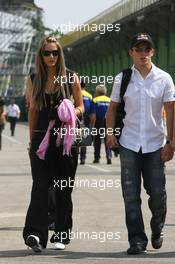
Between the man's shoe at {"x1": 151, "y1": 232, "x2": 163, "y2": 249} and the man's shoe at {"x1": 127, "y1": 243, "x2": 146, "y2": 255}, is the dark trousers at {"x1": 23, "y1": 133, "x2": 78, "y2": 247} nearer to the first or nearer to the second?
the man's shoe at {"x1": 127, "y1": 243, "x2": 146, "y2": 255}

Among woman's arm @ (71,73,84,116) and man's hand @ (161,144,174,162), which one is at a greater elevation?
woman's arm @ (71,73,84,116)

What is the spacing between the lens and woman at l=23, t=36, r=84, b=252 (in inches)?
377

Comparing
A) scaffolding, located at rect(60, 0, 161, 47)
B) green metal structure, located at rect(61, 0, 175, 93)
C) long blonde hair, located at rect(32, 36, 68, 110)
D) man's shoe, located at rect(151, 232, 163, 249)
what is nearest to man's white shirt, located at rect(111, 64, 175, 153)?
long blonde hair, located at rect(32, 36, 68, 110)

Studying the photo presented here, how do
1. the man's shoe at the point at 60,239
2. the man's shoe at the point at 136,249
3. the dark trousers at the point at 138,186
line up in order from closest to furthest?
the man's shoe at the point at 136,249 → the dark trousers at the point at 138,186 → the man's shoe at the point at 60,239

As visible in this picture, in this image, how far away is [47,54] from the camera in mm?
9609

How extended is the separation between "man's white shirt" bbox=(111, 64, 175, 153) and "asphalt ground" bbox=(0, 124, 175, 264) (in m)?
0.91

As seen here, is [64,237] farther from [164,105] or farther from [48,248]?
[164,105]

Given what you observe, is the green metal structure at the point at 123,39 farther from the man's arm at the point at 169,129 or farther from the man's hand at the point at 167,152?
the man's hand at the point at 167,152

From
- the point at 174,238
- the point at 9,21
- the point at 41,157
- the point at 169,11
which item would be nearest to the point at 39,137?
the point at 41,157

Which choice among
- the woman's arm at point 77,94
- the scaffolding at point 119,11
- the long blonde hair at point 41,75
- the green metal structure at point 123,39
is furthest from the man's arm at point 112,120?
the scaffolding at point 119,11

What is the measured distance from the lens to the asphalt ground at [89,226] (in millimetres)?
9241

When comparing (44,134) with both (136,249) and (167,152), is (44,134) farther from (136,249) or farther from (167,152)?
(136,249)

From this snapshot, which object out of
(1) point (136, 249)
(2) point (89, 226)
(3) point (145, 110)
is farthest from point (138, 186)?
(2) point (89, 226)

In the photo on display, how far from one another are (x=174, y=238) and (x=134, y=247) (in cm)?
119
